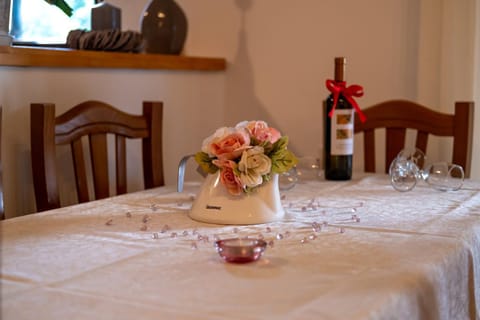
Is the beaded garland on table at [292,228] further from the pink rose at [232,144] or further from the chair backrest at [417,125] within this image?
the chair backrest at [417,125]

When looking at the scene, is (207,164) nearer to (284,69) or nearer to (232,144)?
(232,144)

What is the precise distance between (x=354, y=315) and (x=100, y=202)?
0.83 meters

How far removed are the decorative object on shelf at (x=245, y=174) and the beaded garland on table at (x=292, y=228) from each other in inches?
1.4

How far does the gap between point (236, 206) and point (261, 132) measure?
0.46 ft

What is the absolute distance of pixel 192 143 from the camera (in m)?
2.45

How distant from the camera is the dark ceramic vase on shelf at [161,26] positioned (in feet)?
7.82

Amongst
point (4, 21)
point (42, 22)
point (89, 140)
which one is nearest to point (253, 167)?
point (89, 140)

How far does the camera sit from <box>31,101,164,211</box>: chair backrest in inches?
62.1

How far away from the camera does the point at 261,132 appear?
48.4 inches

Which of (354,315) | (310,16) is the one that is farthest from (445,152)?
(354,315)

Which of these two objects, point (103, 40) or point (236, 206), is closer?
point (236, 206)

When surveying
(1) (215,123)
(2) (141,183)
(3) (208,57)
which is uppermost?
(3) (208,57)

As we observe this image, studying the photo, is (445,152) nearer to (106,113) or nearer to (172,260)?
(106,113)

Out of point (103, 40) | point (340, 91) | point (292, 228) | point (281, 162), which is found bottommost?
point (292, 228)
